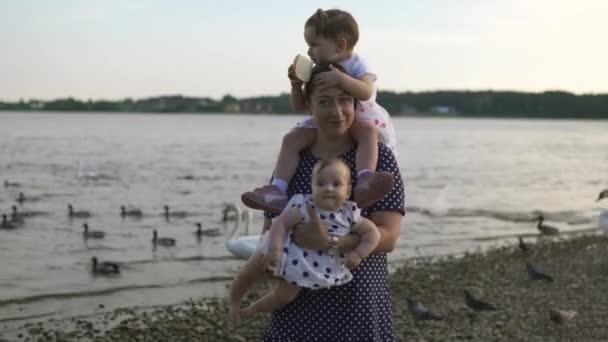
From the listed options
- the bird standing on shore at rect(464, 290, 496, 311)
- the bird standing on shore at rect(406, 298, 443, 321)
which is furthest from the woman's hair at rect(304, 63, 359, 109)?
the bird standing on shore at rect(464, 290, 496, 311)

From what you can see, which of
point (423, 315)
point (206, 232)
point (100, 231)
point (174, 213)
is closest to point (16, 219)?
point (100, 231)

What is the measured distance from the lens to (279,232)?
321 cm

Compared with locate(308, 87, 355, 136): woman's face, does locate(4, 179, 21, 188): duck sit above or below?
below

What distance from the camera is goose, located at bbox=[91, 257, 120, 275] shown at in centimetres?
1428

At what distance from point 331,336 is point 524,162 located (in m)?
48.8

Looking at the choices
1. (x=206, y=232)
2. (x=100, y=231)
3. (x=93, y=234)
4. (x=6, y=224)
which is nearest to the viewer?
(x=93, y=234)

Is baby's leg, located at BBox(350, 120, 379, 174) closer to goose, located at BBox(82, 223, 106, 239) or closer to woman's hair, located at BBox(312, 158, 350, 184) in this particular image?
woman's hair, located at BBox(312, 158, 350, 184)

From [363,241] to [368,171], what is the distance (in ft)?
0.94

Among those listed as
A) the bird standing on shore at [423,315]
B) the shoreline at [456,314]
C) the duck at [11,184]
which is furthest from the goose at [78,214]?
the bird standing on shore at [423,315]

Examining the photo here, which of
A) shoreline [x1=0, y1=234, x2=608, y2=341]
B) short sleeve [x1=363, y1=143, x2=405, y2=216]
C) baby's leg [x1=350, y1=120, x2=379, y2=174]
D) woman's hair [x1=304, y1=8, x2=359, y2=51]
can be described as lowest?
shoreline [x1=0, y1=234, x2=608, y2=341]

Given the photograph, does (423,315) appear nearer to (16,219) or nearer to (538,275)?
(538,275)

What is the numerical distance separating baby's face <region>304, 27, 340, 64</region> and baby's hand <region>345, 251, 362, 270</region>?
859mm

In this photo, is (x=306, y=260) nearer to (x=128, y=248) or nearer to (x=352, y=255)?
(x=352, y=255)

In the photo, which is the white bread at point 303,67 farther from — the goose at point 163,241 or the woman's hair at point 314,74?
the goose at point 163,241
